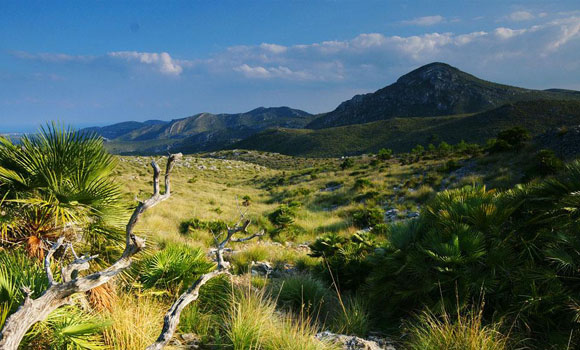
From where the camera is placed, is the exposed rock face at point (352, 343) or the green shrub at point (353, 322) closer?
the exposed rock face at point (352, 343)

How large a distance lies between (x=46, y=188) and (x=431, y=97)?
171694 mm

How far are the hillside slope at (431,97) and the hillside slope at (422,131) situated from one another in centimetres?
4792

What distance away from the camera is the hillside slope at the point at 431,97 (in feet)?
420

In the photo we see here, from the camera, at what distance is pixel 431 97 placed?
15138cm

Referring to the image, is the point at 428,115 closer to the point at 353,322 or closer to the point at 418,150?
the point at 418,150

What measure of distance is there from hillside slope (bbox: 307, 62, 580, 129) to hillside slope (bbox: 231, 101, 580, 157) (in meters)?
47.9

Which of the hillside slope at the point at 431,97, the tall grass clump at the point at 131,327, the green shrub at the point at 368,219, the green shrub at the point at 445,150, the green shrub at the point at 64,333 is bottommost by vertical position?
the green shrub at the point at 368,219

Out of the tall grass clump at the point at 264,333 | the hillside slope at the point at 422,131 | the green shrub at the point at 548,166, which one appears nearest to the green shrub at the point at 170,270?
the tall grass clump at the point at 264,333

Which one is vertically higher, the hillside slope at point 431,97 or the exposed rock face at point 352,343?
the hillside slope at point 431,97

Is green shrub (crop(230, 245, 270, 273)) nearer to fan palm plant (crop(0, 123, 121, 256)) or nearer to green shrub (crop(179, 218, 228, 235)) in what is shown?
green shrub (crop(179, 218, 228, 235))

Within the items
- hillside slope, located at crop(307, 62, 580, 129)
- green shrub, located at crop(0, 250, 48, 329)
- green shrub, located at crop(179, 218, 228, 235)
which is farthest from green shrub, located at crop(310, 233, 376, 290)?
hillside slope, located at crop(307, 62, 580, 129)

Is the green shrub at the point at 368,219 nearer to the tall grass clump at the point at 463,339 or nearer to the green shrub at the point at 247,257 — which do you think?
the green shrub at the point at 247,257

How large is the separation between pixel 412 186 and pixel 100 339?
688 inches

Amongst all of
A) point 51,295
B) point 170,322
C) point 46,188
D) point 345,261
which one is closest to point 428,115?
point 345,261
